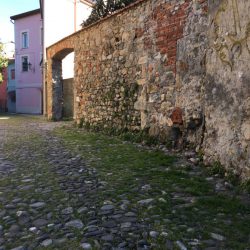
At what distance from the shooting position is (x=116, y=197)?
3.26 metres

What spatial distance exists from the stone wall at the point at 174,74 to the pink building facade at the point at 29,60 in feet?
59.0

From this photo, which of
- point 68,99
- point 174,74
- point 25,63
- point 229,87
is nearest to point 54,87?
point 68,99

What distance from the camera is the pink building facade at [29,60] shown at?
27.0m

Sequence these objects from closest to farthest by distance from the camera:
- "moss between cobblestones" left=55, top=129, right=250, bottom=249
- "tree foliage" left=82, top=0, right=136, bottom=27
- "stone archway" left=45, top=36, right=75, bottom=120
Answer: "moss between cobblestones" left=55, top=129, right=250, bottom=249 < "tree foliage" left=82, top=0, right=136, bottom=27 < "stone archway" left=45, top=36, right=75, bottom=120

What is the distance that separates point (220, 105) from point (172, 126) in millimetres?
1713

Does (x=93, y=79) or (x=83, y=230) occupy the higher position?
(x=93, y=79)

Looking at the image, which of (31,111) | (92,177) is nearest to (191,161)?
(92,177)

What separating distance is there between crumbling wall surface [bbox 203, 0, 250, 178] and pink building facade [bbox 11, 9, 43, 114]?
2362 cm

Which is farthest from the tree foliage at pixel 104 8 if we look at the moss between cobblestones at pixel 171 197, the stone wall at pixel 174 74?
the moss between cobblestones at pixel 171 197

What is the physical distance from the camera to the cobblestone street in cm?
235

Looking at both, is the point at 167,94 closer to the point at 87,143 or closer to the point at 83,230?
the point at 87,143

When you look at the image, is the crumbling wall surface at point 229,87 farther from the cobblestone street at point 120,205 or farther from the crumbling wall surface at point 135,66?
the crumbling wall surface at point 135,66

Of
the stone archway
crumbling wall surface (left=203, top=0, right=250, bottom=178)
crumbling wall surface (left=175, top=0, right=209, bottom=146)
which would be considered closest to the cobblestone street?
crumbling wall surface (left=203, top=0, right=250, bottom=178)

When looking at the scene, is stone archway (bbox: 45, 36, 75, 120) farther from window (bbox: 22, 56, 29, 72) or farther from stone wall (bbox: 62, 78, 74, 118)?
window (bbox: 22, 56, 29, 72)
